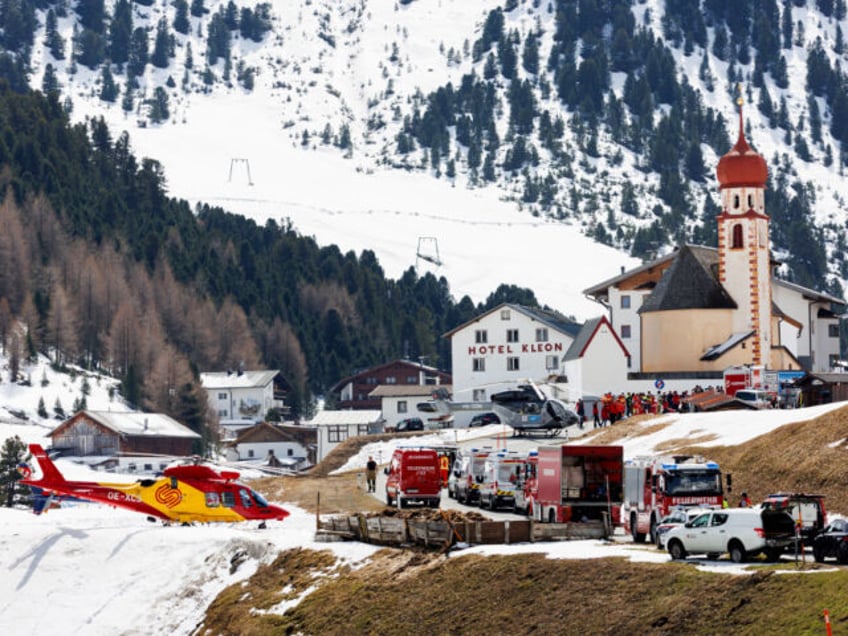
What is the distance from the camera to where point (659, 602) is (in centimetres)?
3816

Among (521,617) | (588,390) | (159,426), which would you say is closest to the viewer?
(521,617)

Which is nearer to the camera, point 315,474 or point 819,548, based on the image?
point 819,548

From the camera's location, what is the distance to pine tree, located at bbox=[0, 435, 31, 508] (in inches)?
4018

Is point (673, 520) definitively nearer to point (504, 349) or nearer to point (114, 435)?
point (504, 349)

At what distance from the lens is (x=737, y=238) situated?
114438 millimetres

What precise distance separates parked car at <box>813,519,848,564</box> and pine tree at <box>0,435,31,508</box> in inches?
2717

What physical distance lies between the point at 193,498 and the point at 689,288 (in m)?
63.5

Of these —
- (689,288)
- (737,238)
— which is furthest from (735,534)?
(689,288)

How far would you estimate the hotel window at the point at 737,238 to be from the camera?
114 meters

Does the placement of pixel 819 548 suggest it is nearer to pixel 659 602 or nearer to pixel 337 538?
pixel 659 602

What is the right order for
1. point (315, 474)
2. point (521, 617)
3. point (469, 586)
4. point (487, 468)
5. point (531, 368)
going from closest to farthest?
point (521, 617), point (469, 586), point (487, 468), point (315, 474), point (531, 368)

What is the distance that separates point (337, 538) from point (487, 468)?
1063 cm

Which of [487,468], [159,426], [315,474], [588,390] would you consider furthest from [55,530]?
[159,426]

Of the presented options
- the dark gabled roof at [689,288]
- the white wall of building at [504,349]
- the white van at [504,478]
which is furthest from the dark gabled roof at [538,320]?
the white van at [504,478]
